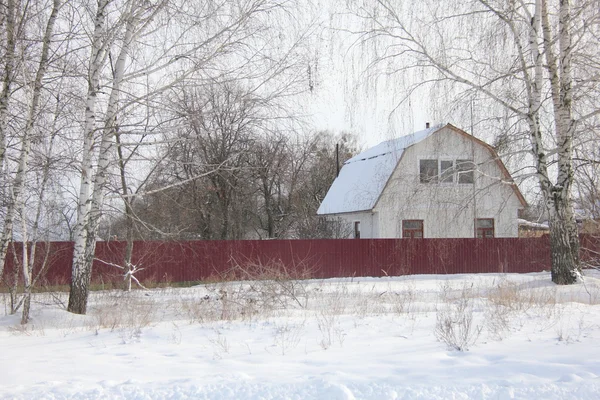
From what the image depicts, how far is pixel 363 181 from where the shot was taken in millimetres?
26188

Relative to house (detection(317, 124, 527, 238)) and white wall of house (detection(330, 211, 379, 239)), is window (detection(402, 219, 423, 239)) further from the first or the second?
white wall of house (detection(330, 211, 379, 239))

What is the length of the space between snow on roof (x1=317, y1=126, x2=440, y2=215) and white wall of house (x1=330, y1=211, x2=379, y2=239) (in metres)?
0.51

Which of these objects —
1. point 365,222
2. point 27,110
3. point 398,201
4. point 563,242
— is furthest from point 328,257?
point 27,110

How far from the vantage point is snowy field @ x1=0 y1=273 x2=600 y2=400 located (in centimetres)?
491

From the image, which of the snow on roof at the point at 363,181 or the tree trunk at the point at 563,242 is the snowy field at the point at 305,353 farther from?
the snow on roof at the point at 363,181

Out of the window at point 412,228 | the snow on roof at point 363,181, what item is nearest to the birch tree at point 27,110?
the snow on roof at point 363,181

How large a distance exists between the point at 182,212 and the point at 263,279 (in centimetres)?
1498

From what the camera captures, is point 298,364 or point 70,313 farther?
point 70,313

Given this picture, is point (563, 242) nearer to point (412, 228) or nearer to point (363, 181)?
point (412, 228)

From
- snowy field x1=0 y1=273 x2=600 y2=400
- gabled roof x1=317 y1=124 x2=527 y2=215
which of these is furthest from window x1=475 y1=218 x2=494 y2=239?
snowy field x1=0 y1=273 x2=600 y2=400

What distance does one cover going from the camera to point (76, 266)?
33.8 ft

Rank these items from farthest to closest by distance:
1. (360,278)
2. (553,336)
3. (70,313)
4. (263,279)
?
1. (360,278)
2. (263,279)
3. (70,313)
4. (553,336)

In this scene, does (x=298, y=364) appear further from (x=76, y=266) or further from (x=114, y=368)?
(x=76, y=266)

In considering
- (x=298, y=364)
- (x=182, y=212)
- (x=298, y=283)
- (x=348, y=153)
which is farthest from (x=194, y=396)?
(x=348, y=153)
